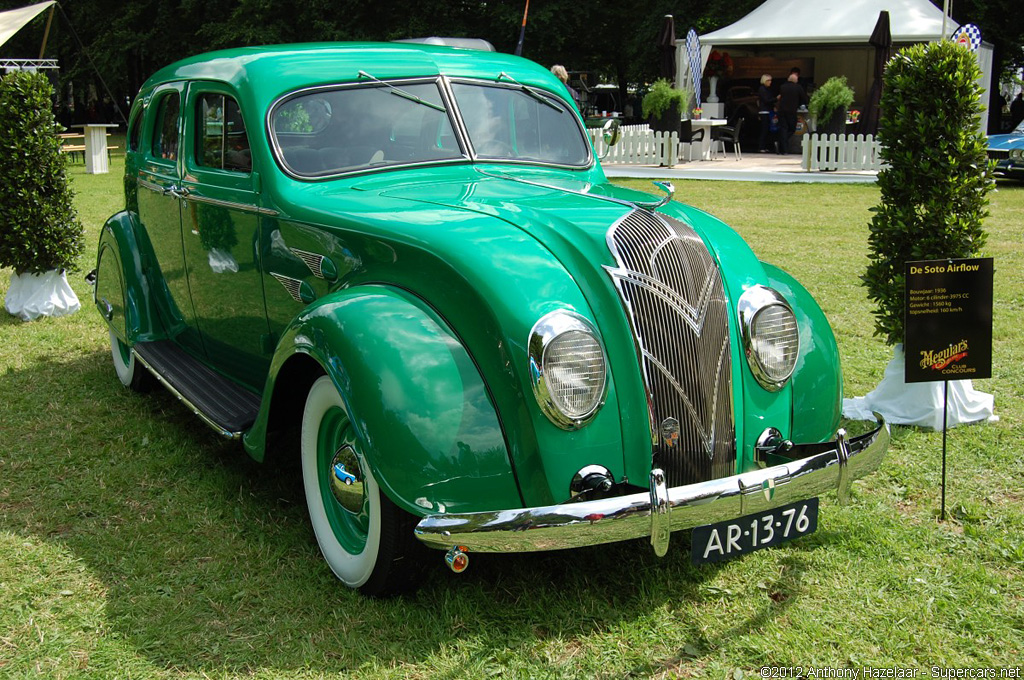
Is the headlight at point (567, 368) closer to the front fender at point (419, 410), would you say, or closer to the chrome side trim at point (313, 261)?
the front fender at point (419, 410)

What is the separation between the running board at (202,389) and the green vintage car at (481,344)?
0.03 metres

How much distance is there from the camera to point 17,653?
2.96 m

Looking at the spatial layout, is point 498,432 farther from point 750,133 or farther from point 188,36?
point 188,36

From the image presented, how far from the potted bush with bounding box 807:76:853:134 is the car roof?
14.4m

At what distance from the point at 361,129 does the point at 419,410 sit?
1694 mm

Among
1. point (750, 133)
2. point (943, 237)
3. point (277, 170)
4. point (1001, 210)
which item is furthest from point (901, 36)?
point (277, 170)

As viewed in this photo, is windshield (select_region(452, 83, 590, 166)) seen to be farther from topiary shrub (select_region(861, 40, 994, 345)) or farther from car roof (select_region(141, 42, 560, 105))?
topiary shrub (select_region(861, 40, 994, 345))

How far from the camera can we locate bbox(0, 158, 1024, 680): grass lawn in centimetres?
291

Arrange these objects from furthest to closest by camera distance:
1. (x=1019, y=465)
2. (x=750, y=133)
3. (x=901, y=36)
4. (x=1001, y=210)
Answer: (x=750, y=133) → (x=901, y=36) → (x=1001, y=210) → (x=1019, y=465)

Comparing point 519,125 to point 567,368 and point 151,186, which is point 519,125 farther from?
point 151,186

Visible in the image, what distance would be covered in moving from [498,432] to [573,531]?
39 cm

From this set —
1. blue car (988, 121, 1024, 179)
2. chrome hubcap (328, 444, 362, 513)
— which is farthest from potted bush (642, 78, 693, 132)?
chrome hubcap (328, 444, 362, 513)

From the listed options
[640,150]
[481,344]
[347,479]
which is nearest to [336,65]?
[481,344]

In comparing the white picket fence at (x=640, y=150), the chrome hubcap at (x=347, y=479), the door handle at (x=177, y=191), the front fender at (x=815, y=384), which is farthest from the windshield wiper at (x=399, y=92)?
the white picket fence at (x=640, y=150)
